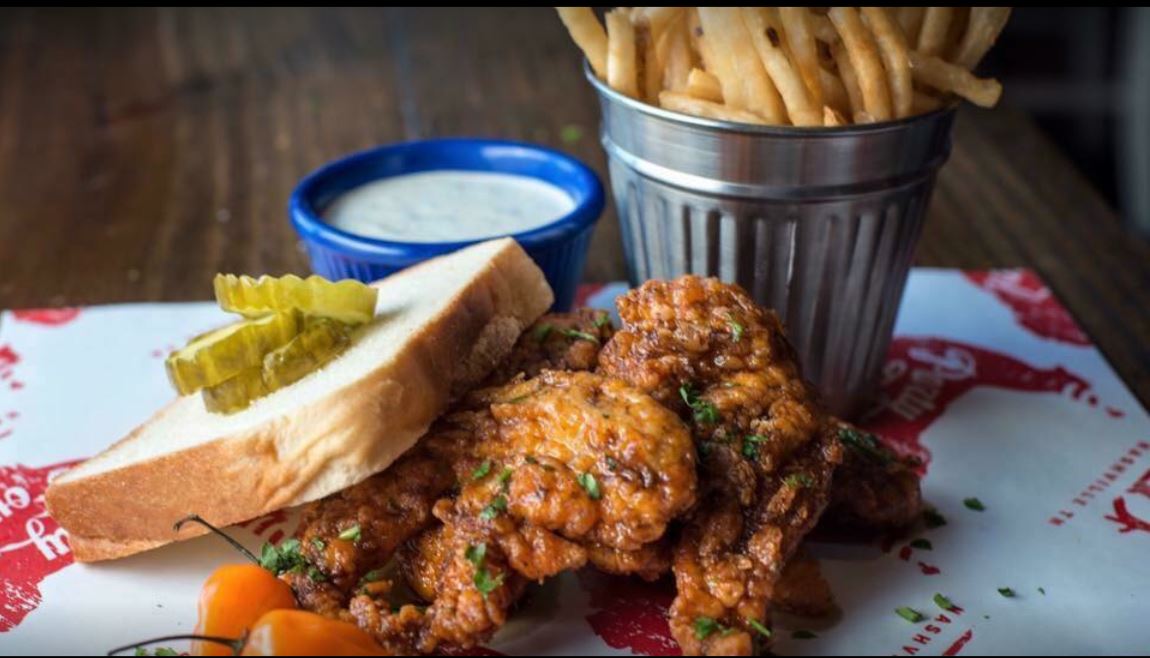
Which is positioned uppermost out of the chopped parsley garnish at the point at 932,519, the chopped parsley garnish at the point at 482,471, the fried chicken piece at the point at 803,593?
the chopped parsley garnish at the point at 482,471

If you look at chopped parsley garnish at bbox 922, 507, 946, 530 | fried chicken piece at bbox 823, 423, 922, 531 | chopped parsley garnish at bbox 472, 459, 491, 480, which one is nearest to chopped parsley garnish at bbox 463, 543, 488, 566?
chopped parsley garnish at bbox 472, 459, 491, 480

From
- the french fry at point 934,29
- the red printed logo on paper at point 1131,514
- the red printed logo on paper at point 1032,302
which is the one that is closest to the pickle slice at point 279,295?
the french fry at point 934,29

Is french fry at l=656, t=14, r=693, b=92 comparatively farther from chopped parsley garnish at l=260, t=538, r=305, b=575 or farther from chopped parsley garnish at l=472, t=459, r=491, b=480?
chopped parsley garnish at l=260, t=538, r=305, b=575

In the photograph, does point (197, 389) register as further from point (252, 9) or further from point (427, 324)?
point (252, 9)

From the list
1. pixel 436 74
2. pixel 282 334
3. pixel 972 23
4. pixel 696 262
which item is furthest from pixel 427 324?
pixel 436 74

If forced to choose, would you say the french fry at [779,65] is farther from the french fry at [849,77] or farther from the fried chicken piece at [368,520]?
the fried chicken piece at [368,520]
